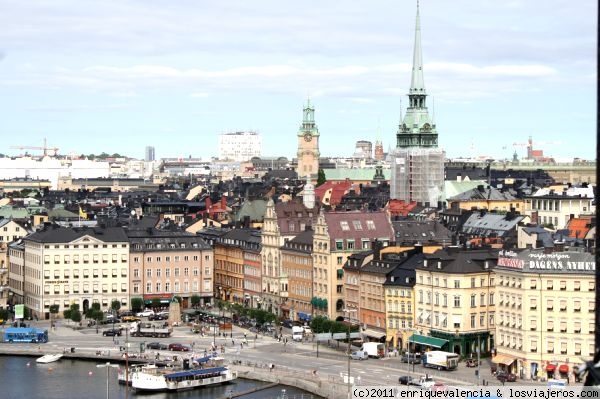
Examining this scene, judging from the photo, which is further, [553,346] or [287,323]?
[287,323]

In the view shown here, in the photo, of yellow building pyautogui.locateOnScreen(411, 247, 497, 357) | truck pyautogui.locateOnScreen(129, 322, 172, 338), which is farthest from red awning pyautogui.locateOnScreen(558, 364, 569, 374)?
truck pyautogui.locateOnScreen(129, 322, 172, 338)

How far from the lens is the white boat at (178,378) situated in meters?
89.9

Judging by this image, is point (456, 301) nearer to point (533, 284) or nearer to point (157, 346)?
point (533, 284)

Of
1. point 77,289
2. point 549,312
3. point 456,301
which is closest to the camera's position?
point 549,312

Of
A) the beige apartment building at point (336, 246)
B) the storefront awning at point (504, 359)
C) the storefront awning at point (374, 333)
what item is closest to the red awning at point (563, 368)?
the storefront awning at point (504, 359)

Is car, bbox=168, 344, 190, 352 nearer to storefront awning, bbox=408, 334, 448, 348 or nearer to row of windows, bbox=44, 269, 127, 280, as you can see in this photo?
storefront awning, bbox=408, 334, 448, 348

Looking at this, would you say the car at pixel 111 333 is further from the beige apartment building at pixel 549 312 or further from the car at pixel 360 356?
the beige apartment building at pixel 549 312

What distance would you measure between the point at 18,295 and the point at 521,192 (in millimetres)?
72440

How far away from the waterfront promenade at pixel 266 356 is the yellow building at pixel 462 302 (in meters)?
2.60

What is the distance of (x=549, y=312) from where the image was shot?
8606cm

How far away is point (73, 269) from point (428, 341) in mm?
38492

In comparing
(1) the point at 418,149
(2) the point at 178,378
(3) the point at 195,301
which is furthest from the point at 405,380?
(1) the point at 418,149

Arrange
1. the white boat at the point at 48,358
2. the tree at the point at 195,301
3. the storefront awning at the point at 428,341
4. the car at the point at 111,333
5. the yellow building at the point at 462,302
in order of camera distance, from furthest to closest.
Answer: the tree at the point at 195,301, the car at the point at 111,333, the white boat at the point at 48,358, the storefront awning at the point at 428,341, the yellow building at the point at 462,302

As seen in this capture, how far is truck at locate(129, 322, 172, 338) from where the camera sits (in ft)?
356
